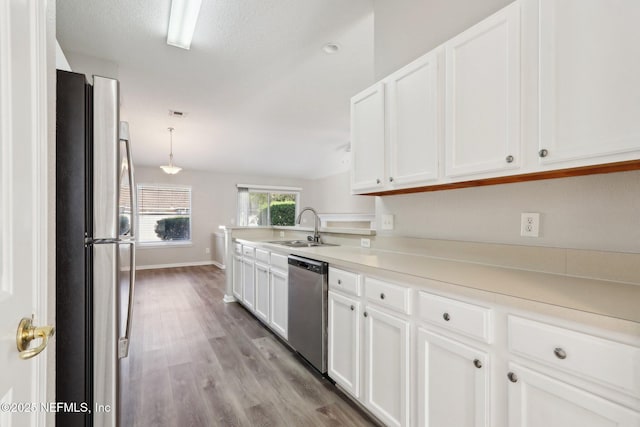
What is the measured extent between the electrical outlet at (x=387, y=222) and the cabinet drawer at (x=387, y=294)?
0.79m

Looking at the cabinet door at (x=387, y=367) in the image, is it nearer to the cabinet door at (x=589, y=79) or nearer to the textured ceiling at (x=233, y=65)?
the cabinet door at (x=589, y=79)

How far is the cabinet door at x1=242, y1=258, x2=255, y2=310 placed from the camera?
328 centimetres

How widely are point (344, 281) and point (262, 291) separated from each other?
4.83 ft

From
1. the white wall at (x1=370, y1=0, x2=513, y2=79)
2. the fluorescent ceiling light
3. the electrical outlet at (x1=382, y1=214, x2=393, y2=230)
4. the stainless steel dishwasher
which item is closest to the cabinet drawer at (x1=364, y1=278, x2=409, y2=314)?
the stainless steel dishwasher

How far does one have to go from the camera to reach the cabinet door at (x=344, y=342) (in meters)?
1.71

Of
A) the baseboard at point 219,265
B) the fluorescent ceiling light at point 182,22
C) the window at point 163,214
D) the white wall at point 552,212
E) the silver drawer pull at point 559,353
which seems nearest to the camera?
the silver drawer pull at point 559,353

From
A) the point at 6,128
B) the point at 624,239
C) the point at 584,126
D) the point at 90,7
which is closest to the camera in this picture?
the point at 6,128

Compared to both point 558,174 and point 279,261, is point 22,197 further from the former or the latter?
point 279,261

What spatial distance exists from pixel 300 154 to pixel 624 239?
20.1 feet

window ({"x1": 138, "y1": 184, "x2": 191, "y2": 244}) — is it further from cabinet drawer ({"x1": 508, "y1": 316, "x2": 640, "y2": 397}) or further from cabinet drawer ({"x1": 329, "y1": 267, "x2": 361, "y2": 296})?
cabinet drawer ({"x1": 508, "y1": 316, "x2": 640, "y2": 397})

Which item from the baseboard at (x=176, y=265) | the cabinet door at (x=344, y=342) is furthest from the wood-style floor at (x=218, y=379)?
the baseboard at (x=176, y=265)

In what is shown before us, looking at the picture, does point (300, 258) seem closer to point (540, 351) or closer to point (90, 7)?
point (540, 351)

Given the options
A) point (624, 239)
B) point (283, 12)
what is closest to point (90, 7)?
point (283, 12)

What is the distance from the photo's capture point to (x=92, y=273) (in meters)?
1.20
